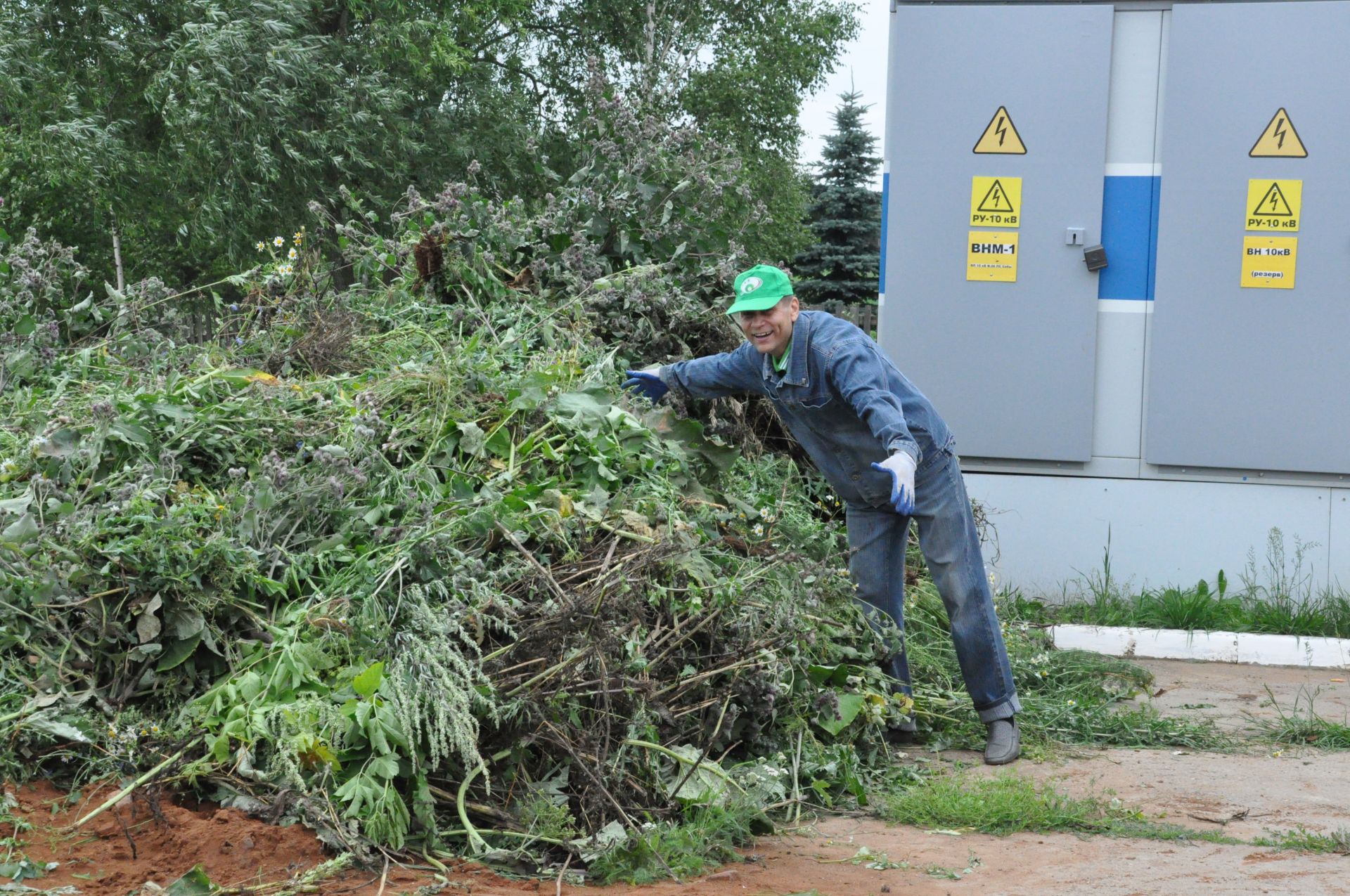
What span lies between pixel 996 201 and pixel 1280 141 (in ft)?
4.71

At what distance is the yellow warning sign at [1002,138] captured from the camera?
6.53 metres

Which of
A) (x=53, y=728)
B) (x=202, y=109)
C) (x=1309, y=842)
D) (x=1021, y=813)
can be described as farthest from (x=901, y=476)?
(x=202, y=109)

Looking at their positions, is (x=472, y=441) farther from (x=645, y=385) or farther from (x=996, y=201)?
(x=996, y=201)

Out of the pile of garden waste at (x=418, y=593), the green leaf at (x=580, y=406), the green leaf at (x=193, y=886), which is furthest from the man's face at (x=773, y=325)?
the green leaf at (x=193, y=886)

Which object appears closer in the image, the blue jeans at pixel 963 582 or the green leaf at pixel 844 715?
the green leaf at pixel 844 715

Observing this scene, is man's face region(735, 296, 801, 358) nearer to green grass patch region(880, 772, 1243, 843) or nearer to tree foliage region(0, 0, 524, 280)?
green grass patch region(880, 772, 1243, 843)

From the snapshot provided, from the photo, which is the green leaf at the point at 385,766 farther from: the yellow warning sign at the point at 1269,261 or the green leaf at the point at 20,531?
the yellow warning sign at the point at 1269,261

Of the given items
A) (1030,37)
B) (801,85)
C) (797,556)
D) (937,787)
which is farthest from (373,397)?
(801,85)

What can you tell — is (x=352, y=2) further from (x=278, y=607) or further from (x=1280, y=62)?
(x=278, y=607)

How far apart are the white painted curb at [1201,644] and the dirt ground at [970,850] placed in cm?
159

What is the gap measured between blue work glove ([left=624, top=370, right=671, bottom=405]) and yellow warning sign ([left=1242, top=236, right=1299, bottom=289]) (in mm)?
3395

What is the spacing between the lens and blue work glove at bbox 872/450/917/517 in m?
3.96

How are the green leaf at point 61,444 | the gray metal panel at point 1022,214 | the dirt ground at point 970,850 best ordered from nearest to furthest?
the dirt ground at point 970,850
the green leaf at point 61,444
the gray metal panel at point 1022,214

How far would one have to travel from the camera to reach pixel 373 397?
163 inches
